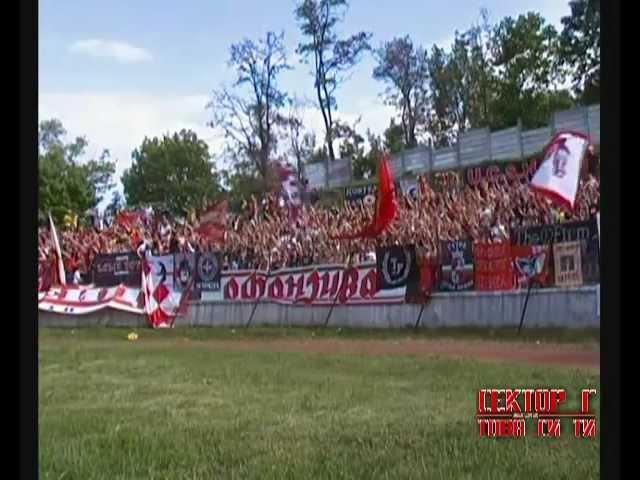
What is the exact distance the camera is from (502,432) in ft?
5.04

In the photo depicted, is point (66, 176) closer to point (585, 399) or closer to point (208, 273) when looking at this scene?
point (208, 273)

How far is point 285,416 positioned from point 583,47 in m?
1.06

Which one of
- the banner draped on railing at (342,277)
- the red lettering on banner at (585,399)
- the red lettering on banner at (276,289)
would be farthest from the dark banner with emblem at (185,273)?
the red lettering on banner at (585,399)

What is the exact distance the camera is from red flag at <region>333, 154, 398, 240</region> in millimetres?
1786

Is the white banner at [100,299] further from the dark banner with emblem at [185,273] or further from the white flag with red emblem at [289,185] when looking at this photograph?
the white flag with red emblem at [289,185]

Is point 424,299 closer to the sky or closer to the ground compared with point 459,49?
closer to the ground

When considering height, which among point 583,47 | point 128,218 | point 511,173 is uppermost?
point 583,47

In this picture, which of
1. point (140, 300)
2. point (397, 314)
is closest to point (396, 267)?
point (397, 314)

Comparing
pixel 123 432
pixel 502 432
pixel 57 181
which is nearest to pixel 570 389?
pixel 502 432

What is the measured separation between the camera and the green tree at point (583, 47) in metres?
1.40

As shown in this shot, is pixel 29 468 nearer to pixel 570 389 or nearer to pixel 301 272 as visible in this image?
pixel 301 272

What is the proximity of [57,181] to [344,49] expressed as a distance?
75 centimetres

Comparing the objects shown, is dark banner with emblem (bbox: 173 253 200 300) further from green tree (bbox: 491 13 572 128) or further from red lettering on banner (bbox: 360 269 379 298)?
green tree (bbox: 491 13 572 128)

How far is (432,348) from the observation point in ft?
6.07
